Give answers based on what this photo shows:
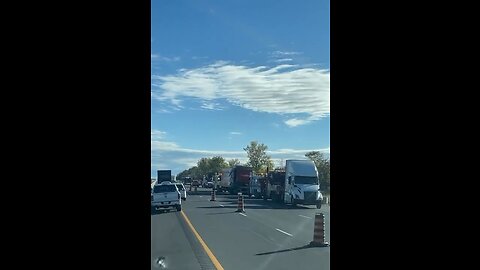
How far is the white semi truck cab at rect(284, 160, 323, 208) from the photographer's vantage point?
2641 centimetres

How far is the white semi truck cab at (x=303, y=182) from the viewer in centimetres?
2641

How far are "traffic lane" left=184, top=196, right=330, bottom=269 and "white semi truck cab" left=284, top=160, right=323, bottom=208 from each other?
11.4 metres

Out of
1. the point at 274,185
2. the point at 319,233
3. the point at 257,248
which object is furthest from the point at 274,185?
the point at 257,248

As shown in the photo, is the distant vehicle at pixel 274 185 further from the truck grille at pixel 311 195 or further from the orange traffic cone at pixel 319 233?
the orange traffic cone at pixel 319 233

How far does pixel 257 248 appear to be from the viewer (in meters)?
9.93

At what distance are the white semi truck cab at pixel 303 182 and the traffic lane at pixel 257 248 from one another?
1145 centimetres

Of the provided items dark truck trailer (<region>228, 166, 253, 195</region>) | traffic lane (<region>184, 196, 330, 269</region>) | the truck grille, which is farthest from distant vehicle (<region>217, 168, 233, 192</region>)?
traffic lane (<region>184, 196, 330, 269</region>)

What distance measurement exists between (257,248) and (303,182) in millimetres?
17081

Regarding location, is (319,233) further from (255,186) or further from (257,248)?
(255,186)

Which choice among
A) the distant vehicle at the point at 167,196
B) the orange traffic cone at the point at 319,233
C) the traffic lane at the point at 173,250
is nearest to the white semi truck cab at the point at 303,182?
the distant vehicle at the point at 167,196
